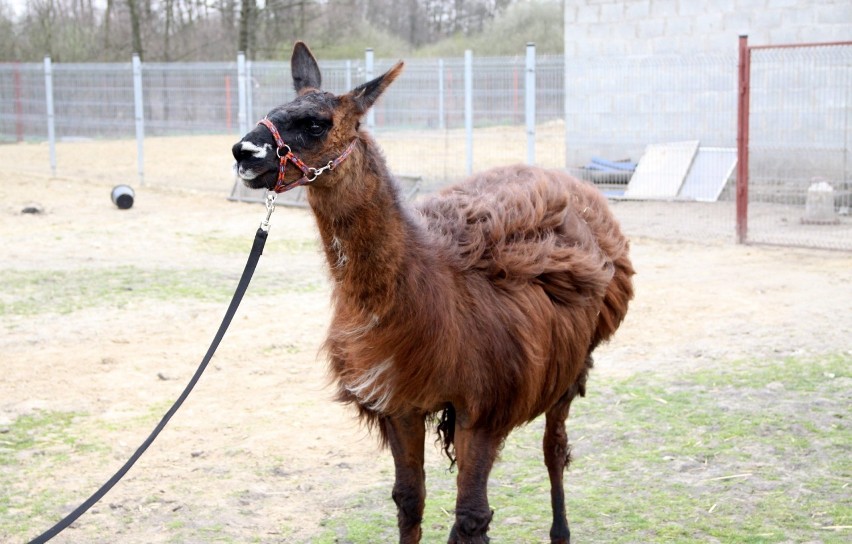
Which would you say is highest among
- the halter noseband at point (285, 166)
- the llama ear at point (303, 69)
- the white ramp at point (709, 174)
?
the llama ear at point (303, 69)

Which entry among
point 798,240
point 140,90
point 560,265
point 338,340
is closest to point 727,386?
point 560,265

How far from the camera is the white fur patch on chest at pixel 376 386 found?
134 inches

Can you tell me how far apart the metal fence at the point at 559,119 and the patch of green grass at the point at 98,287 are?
565 cm

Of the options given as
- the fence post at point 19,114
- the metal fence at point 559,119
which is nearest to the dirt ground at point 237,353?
the metal fence at point 559,119

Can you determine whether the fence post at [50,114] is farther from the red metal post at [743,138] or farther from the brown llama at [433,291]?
the brown llama at [433,291]

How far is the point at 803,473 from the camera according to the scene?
4.77 metres

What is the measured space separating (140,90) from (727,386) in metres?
13.8

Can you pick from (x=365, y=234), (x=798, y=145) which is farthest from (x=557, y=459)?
(x=798, y=145)

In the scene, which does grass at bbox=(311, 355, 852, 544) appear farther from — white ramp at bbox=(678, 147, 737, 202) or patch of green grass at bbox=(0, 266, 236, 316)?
white ramp at bbox=(678, 147, 737, 202)

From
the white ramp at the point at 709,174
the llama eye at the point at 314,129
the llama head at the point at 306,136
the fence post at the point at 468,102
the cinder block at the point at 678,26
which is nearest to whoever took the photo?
the llama head at the point at 306,136

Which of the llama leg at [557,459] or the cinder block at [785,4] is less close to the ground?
the cinder block at [785,4]

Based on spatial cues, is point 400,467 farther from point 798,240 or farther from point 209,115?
point 209,115

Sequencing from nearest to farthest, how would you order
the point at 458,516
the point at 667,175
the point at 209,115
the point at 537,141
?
the point at 458,516 → the point at 667,175 → the point at 537,141 → the point at 209,115

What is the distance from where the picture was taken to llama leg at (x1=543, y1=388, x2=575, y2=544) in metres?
4.19
